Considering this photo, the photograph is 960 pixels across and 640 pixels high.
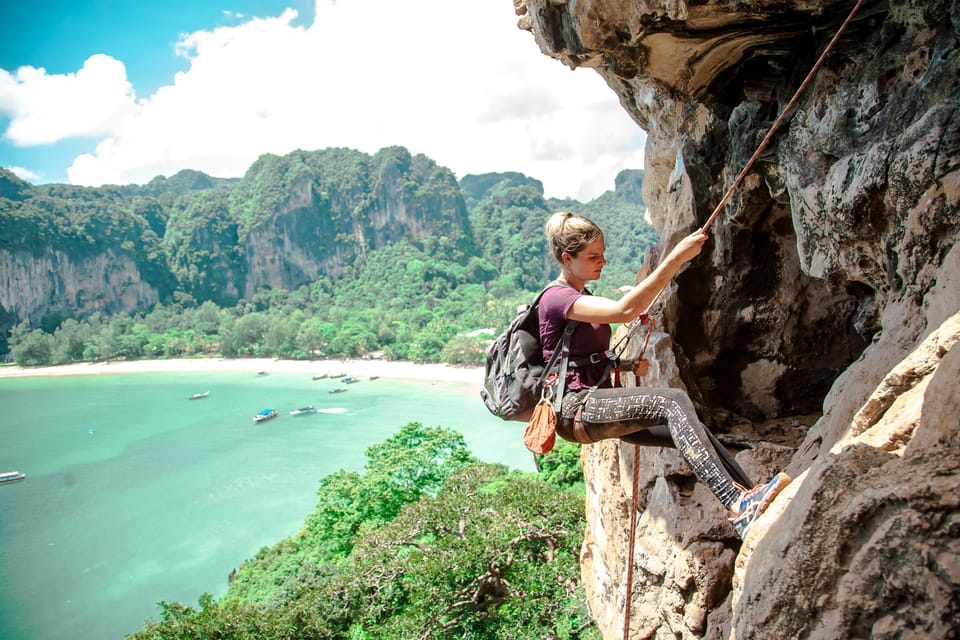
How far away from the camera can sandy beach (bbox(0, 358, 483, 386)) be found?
135 feet

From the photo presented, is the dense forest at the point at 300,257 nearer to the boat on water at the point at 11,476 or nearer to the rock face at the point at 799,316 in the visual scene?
the boat on water at the point at 11,476

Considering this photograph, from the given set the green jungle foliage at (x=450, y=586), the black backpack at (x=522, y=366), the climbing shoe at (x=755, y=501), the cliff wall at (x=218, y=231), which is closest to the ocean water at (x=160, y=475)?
the green jungle foliage at (x=450, y=586)

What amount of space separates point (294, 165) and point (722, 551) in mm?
80077

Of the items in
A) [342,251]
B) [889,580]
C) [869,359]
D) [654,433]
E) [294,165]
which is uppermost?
[294,165]

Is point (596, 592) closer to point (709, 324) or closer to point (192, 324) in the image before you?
point (709, 324)

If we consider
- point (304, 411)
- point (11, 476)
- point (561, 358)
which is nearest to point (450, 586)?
point (561, 358)

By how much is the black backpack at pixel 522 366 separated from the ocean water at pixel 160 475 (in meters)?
16.6

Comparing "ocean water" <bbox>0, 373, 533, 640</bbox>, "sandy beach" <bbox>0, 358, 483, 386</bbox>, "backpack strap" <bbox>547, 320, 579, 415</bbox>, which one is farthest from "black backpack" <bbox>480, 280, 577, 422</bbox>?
"sandy beach" <bbox>0, 358, 483, 386</bbox>

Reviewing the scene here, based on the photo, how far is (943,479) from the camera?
130 centimetres

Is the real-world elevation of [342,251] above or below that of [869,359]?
above

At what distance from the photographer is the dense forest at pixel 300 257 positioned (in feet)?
167

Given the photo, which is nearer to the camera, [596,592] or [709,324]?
[709,324]

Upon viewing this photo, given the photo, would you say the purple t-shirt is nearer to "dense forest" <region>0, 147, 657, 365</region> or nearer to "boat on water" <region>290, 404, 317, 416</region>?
"boat on water" <region>290, 404, 317, 416</region>

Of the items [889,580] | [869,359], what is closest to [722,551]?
[869,359]
